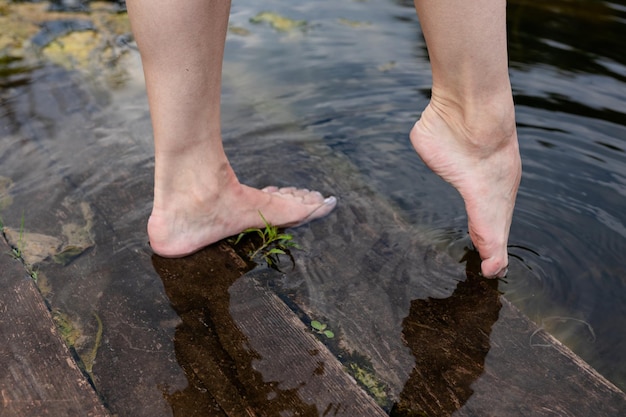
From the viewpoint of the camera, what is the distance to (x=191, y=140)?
161cm


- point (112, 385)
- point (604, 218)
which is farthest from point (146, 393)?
point (604, 218)

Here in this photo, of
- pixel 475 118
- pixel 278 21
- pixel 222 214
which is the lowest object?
pixel 278 21

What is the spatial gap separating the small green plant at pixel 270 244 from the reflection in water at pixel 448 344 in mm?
380

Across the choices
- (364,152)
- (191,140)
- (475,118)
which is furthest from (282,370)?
(364,152)

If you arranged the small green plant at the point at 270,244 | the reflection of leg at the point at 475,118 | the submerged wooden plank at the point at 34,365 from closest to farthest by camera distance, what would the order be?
the submerged wooden plank at the point at 34,365 → the reflection of leg at the point at 475,118 → the small green plant at the point at 270,244

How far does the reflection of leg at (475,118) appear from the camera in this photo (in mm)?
1419

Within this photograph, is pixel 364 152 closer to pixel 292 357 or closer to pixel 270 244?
pixel 270 244

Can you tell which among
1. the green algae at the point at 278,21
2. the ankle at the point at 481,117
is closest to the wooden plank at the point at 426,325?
the ankle at the point at 481,117

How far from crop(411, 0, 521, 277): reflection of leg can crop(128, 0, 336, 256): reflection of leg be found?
0.41 metres

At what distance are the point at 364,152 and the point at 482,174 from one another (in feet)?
2.17

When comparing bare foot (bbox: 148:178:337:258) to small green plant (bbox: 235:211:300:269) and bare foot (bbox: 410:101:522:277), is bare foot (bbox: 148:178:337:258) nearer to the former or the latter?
small green plant (bbox: 235:211:300:269)

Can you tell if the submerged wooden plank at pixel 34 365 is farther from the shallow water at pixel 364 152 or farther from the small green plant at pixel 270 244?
the small green plant at pixel 270 244

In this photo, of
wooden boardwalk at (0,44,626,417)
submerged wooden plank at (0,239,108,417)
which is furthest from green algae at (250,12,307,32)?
submerged wooden plank at (0,239,108,417)

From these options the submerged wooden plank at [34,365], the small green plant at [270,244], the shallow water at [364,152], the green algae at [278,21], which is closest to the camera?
the submerged wooden plank at [34,365]
